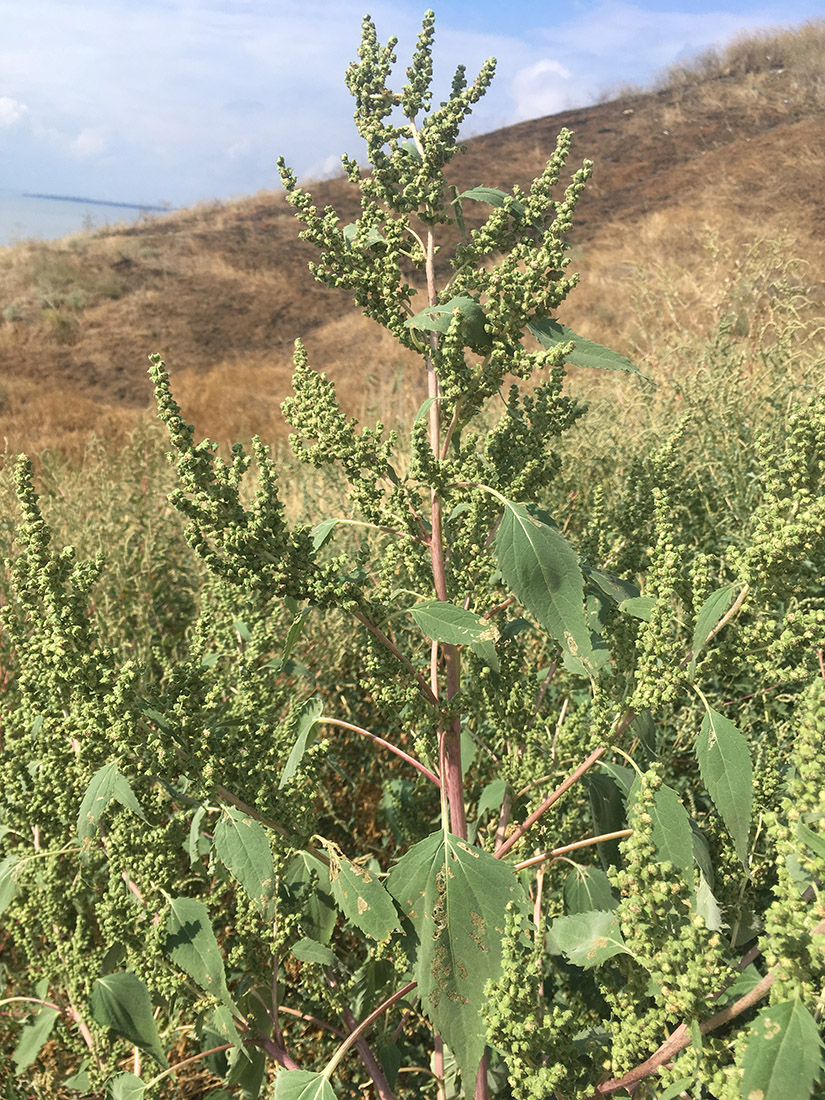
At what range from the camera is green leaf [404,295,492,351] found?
1.34 meters

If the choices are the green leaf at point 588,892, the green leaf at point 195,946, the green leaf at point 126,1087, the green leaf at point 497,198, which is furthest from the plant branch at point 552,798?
the green leaf at point 497,198

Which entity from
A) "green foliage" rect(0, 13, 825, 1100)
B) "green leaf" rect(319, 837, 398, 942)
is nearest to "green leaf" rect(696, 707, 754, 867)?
"green foliage" rect(0, 13, 825, 1100)

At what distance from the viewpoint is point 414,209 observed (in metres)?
1.61

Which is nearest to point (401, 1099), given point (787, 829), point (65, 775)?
point (65, 775)

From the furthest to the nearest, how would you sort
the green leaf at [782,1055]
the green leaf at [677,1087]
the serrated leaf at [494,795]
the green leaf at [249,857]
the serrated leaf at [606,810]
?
the serrated leaf at [494,795] → the serrated leaf at [606,810] → the green leaf at [249,857] → the green leaf at [677,1087] → the green leaf at [782,1055]

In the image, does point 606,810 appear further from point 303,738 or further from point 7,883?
point 7,883

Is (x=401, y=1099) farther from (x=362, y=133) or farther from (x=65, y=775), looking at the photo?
(x=362, y=133)

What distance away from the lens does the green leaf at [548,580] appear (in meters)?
1.25

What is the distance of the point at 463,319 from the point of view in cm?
133

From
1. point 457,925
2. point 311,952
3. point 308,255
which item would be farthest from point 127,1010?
point 308,255

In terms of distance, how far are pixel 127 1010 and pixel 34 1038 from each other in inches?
25.7

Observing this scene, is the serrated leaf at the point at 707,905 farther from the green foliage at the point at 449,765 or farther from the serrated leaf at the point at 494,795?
the serrated leaf at the point at 494,795

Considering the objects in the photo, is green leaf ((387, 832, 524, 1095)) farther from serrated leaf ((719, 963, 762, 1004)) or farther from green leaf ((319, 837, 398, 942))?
serrated leaf ((719, 963, 762, 1004))

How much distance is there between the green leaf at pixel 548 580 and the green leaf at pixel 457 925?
434 mm
